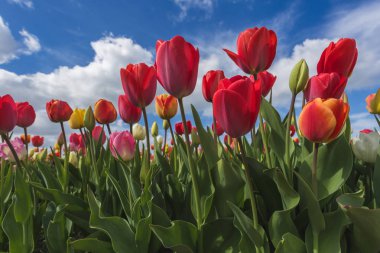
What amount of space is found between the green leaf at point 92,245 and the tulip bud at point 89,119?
2.54ft

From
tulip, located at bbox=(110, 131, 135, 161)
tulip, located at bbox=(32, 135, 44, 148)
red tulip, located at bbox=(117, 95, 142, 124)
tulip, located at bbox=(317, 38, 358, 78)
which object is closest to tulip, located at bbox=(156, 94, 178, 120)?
red tulip, located at bbox=(117, 95, 142, 124)

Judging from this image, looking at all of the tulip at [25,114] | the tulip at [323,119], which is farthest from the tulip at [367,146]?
the tulip at [25,114]

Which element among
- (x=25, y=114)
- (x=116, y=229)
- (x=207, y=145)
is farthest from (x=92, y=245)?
(x=25, y=114)

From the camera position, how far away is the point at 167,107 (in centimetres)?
216

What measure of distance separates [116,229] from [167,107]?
956 mm

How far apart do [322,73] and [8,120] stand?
1502 mm

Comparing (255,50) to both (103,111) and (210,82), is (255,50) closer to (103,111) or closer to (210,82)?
(210,82)

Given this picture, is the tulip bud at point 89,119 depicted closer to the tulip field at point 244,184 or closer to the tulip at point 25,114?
the tulip field at point 244,184

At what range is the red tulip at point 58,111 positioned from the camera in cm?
240

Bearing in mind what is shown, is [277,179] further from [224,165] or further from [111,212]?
[111,212]

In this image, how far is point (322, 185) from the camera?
1.22 metres

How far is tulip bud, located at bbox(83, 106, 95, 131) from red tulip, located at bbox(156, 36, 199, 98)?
0.93m

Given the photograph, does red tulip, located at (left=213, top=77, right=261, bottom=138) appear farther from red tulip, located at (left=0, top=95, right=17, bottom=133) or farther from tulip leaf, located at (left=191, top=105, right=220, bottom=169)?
red tulip, located at (left=0, top=95, right=17, bottom=133)

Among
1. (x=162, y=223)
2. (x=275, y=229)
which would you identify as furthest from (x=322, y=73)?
(x=162, y=223)
